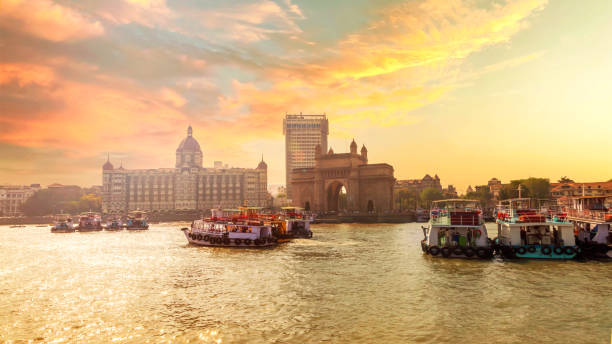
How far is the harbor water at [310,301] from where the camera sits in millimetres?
14656

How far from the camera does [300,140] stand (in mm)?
185375

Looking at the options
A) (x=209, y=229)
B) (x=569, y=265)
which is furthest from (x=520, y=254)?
(x=209, y=229)

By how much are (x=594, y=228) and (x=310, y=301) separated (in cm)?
2458

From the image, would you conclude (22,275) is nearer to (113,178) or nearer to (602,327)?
(602,327)

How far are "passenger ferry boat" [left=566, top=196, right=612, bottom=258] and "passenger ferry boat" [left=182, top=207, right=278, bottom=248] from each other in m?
25.7

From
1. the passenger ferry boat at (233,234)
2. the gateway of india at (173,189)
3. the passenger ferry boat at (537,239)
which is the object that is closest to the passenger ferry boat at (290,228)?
the passenger ferry boat at (233,234)

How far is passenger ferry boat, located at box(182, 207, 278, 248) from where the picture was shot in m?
39.1

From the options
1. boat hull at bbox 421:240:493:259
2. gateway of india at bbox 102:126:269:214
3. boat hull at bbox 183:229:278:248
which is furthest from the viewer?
gateway of india at bbox 102:126:269:214

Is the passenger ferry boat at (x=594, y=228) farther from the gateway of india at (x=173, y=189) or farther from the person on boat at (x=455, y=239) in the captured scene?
the gateway of india at (x=173, y=189)

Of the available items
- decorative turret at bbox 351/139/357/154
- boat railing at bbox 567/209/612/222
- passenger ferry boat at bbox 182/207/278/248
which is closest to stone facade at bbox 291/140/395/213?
decorative turret at bbox 351/139/357/154

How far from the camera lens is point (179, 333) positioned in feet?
48.4

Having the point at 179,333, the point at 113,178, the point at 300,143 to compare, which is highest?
the point at 300,143

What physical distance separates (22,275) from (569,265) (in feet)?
116

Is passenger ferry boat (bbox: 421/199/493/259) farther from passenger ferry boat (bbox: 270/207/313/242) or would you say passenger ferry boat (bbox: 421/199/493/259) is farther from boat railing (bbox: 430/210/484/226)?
passenger ferry boat (bbox: 270/207/313/242)
